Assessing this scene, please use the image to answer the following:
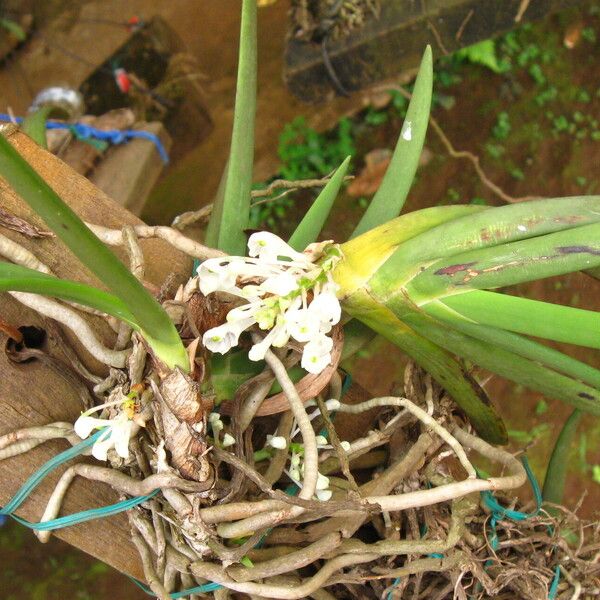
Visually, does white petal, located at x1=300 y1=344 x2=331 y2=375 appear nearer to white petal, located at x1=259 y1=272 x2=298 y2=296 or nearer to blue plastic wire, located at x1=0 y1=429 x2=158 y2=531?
white petal, located at x1=259 y1=272 x2=298 y2=296

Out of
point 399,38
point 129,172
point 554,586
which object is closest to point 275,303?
point 554,586

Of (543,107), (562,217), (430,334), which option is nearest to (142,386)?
(430,334)

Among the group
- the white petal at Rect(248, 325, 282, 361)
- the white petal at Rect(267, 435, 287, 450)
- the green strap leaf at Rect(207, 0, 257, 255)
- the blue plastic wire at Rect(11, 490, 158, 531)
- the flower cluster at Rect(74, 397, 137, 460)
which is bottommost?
the blue plastic wire at Rect(11, 490, 158, 531)

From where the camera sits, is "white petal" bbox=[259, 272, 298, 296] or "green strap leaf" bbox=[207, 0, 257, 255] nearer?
"white petal" bbox=[259, 272, 298, 296]

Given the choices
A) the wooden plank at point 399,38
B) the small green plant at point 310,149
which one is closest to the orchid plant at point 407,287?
the wooden plank at point 399,38

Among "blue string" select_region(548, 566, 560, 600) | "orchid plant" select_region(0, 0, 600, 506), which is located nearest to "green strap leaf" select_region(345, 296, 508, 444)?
"orchid plant" select_region(0, 0, 600, 506)

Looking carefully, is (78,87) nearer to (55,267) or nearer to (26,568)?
(26,568)
